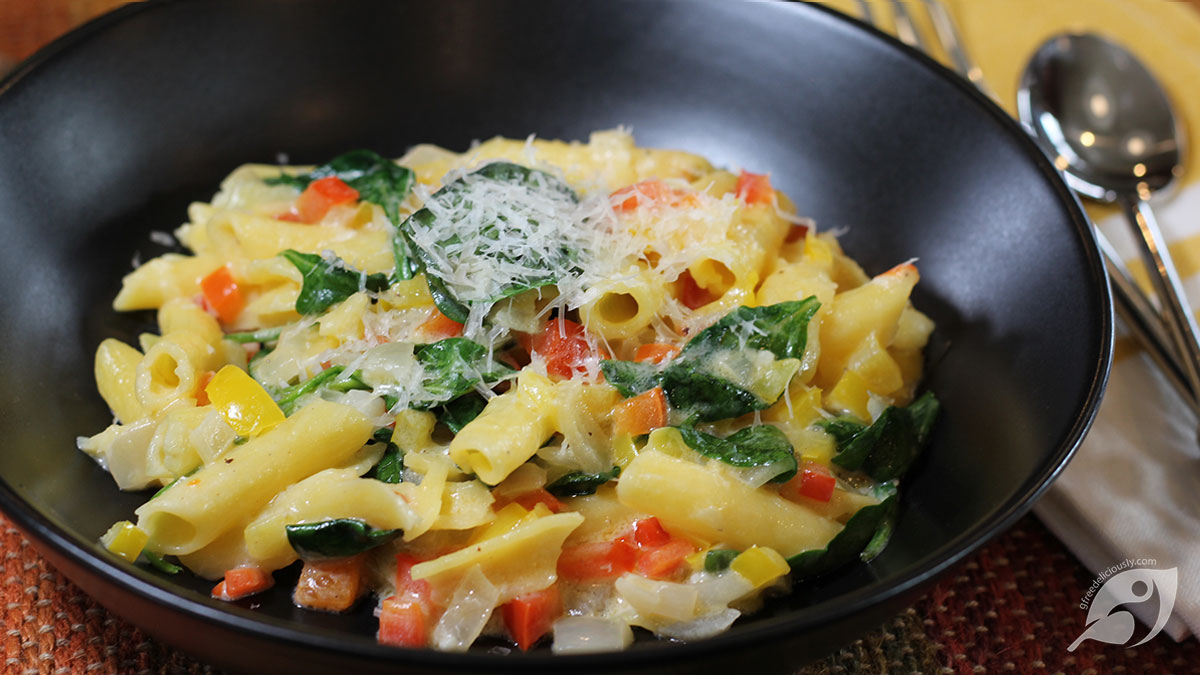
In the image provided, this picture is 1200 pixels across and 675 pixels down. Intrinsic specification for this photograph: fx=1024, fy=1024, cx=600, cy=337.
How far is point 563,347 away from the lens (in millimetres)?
2500

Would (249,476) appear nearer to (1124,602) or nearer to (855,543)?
(855,543)

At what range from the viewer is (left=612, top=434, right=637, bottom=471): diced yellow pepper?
239 centimetres

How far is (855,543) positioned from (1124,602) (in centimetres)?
75

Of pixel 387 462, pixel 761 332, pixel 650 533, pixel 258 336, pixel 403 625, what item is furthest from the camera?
pixel 258 336

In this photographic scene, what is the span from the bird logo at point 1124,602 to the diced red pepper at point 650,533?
1.03 metres

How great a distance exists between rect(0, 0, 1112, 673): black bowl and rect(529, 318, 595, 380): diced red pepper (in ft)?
2.32

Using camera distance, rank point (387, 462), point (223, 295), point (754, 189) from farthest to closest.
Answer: point (754, 189)
point (223, 295)
point (387, 462)

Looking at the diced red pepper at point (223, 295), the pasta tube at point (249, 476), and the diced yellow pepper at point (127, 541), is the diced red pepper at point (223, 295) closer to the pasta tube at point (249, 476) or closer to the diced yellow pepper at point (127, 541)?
the pasta tube at point (249, 476)

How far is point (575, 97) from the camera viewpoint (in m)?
3.63

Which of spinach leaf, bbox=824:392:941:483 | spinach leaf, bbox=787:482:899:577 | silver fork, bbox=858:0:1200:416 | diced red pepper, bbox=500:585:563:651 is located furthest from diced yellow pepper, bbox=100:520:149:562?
silver fork, bbox=858:0:1200:416

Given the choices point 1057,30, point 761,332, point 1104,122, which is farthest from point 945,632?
point 1057,30

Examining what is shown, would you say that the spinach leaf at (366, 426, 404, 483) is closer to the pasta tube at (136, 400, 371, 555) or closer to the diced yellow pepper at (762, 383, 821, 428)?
the pasta tube at (136, 400, 371, 555)

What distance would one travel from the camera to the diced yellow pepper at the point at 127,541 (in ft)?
7.01

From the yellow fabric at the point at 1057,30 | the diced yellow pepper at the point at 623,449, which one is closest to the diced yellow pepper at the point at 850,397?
the diced yellow pepper at the point at 623,449
